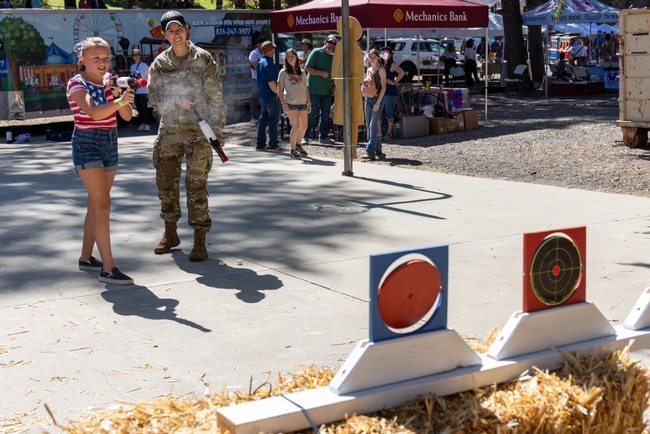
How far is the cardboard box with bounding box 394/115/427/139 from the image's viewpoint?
15789mm

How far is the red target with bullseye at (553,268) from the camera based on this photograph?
3.52m

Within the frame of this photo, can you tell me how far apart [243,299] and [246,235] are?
7.02 feet

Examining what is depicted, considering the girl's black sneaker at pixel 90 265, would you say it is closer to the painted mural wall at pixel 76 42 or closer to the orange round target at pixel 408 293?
the orange round target at pixel 408 293

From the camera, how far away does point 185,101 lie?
6379mm

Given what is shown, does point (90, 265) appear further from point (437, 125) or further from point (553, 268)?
point (437, 125)

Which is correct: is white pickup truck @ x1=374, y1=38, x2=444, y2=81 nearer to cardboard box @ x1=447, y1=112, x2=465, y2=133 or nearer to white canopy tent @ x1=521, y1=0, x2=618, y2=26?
white canopy tent @ x1=521, y1=0, x2=618, y2=26

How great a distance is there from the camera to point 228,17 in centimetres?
2145

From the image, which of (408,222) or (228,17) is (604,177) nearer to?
(408,222)

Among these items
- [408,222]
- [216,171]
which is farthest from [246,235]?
[216,171]

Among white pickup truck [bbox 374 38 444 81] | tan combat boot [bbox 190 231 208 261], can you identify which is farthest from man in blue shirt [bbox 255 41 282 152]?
white pickup truck [bbox 374 38 444 81]

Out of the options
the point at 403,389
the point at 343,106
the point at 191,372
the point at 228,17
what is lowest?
the point at 191,372

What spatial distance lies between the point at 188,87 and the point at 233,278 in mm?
1539

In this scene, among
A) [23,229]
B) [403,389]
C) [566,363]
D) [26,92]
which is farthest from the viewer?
[26,92]

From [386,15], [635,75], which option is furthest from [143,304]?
[386,15]
